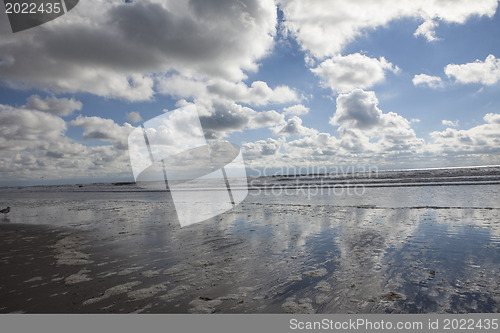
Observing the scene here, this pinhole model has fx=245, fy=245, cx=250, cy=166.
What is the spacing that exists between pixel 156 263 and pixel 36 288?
7.88 ft

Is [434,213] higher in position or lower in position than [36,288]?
lower

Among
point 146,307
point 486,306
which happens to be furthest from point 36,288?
point 486,306

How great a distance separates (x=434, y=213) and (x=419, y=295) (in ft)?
34.1

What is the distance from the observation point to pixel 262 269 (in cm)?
582

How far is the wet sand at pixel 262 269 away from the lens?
4211 millimetres

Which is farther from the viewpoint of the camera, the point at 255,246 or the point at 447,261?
the point at 255,246

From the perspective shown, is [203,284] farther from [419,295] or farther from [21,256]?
[21,256]

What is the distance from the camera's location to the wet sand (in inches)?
166

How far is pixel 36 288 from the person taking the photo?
508cm

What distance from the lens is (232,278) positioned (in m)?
5.33
